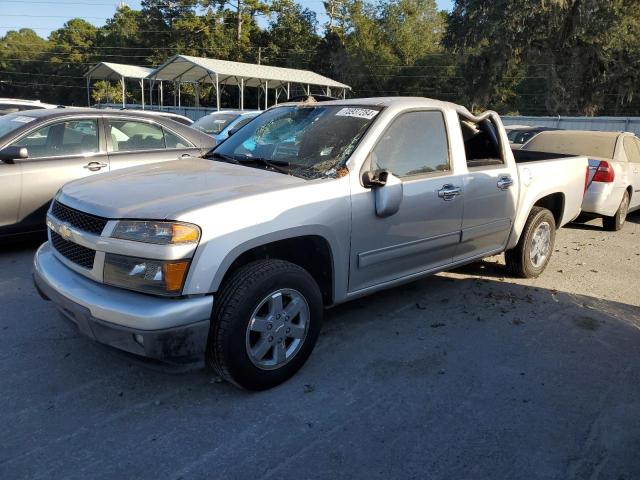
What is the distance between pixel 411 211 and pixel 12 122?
4853 mm

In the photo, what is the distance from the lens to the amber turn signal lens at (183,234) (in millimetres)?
2922

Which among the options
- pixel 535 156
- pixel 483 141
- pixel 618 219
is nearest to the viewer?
pixel 483 141

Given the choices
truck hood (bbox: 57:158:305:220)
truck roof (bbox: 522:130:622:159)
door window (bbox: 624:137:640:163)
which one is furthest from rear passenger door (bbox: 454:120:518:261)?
door window (bbox: 624:137:640:163)

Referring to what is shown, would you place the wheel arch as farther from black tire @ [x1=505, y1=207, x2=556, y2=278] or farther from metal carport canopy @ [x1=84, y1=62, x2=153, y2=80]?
metal carport canopy @ [x1=84, y1=62, x2=153, y2=80]

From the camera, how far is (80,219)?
10.8ft

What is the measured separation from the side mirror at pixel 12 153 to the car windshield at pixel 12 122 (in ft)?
1.05

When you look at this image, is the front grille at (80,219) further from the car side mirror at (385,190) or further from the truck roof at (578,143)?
the truck roof at (578,143)

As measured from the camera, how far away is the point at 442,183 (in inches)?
172

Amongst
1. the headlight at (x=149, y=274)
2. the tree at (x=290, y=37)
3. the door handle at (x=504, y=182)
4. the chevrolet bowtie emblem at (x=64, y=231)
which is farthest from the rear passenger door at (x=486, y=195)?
the tree at (x=290, y=37)

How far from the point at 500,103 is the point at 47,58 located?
55.6 metres

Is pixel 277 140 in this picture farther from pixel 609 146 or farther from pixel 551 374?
pixel 609 146

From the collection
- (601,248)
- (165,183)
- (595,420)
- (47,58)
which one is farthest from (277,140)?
(47,58)

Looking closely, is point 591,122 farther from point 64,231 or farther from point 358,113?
point 64,231

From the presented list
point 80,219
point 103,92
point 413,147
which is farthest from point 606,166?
point 103,92
